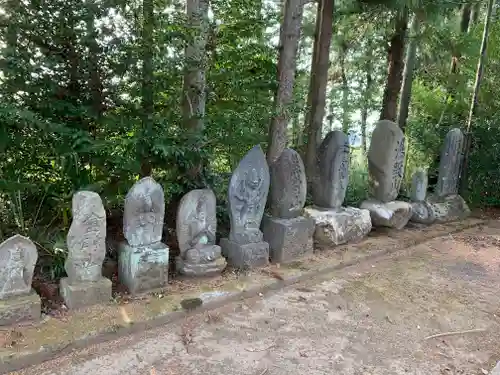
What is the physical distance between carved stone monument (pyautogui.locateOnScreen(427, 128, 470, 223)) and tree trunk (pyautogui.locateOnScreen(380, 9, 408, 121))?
95 cm

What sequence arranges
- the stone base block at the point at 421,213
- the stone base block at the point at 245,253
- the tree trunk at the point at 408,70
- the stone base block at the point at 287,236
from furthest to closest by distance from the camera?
1. the tree trunk at the point at 408,70
2. the stone base block at the point at 421,213
3. the stone base block at the point at 287,236
4. the stone base block at the point at 245,253

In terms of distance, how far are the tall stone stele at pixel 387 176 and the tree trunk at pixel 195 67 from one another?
93.8 inches

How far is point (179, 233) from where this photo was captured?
3691 mm

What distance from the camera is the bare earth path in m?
2.61

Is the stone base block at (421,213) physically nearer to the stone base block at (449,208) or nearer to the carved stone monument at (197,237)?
the stone base block at (449,208)

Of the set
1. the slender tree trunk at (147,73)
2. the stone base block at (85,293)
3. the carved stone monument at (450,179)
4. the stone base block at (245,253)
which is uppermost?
the slender tree trunk at (147,73)

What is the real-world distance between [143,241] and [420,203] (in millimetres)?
3894

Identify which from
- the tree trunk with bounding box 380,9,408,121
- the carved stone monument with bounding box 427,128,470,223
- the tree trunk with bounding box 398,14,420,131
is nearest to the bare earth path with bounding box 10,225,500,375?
the carved stone monument with bounding box 427,128,470,223

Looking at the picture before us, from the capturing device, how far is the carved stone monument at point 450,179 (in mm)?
6172

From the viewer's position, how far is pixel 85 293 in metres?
3.07

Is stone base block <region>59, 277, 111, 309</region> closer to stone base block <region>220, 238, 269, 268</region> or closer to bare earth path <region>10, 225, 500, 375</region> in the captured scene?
bare earth path <region>10, 225, 500, 375</region>

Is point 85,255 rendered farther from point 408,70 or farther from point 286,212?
point 408,70

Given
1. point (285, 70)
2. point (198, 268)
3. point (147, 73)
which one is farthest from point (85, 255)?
point (285, 70)

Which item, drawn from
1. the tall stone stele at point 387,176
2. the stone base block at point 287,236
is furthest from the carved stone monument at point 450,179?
the stone base block at point 287,236
